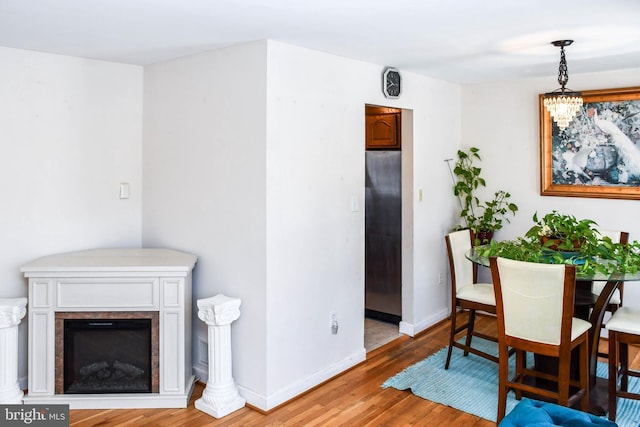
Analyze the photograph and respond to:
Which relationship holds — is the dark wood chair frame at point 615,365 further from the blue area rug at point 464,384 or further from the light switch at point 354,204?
the light switch at point 354,204

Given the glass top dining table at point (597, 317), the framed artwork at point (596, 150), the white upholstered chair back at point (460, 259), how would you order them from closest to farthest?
the glass top dining table at point (597, 317) < the white upholstered chair back at point (460, 259) < the framed artwork at point (596, 150)

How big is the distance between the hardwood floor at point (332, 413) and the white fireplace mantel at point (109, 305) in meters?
0.09

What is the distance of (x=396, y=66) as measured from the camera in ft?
13.8

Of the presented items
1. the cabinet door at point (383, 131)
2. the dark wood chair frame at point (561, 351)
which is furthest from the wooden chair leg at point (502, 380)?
the cabinet door at point (383, 131)

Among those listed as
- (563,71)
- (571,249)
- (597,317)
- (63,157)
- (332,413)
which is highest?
(563,71)

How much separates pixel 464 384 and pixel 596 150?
229cm

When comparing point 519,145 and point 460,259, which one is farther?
point 519,145

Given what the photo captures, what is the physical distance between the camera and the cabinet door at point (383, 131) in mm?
4777

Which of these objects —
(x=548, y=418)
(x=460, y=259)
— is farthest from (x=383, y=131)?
(x=548, y=418)

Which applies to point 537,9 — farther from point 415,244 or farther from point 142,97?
point 142,97

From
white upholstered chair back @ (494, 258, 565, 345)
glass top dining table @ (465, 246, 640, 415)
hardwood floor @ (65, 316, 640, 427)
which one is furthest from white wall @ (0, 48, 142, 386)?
white upholstered chair back @ (494, 258, 565, 345)

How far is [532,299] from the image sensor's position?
9.62ft

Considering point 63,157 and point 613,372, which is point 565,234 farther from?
point 63,157

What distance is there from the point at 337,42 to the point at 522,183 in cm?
251
